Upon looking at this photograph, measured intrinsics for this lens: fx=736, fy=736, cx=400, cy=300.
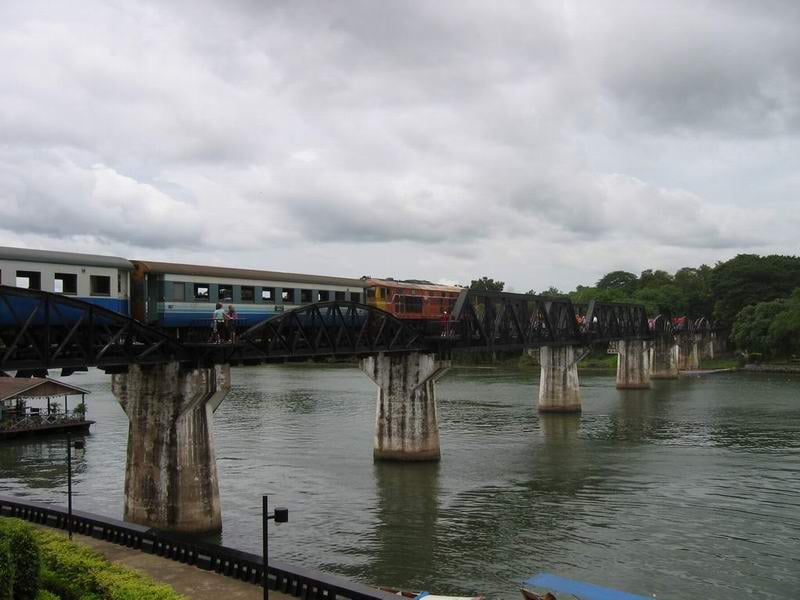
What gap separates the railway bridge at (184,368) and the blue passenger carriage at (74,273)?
1.12m

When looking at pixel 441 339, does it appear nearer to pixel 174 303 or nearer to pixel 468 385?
pixel 174 303

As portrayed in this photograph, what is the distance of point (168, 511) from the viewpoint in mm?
31438

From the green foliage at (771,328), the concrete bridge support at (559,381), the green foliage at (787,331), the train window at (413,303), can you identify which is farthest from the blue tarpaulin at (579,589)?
the green foliage at (771,328)

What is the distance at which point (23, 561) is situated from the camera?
691 inches

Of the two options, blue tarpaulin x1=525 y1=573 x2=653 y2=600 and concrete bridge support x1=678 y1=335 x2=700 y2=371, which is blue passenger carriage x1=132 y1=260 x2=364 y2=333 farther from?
concrete bridge support x1=678 y1=335 x2=700 y2=371

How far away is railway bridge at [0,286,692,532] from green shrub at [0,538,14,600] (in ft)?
32.4

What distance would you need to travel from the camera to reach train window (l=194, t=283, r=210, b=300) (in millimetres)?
35125

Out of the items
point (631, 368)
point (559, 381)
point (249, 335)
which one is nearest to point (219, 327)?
point (249, 335)

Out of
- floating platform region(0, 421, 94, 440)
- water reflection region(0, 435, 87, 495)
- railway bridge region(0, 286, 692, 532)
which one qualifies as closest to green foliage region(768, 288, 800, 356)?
railway bridge region(0, 286, 692, 532)

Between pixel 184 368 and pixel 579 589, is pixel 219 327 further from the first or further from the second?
pixel 579 589

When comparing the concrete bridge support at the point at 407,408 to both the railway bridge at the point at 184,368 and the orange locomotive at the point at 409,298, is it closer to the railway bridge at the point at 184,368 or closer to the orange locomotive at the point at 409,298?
the railway bridge at the point at 184,368

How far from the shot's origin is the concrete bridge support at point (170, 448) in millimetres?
31547

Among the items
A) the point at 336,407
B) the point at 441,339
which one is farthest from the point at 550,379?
the point at 441,339

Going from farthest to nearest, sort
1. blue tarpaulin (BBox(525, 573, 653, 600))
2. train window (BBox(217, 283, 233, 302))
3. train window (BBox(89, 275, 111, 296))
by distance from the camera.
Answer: train window (BBox(217, 283, 233, 302)) → train window (BBox(89, 275, 111, 296)) → blue tarpaulin (BBox(525, 573, 653, 600))
